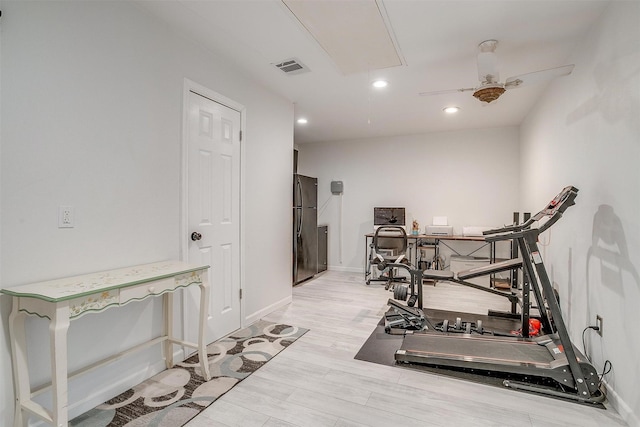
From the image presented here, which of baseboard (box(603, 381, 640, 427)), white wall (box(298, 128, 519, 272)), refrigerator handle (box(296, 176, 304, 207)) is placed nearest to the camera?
baseboard (box(603, 381, 640, 427))

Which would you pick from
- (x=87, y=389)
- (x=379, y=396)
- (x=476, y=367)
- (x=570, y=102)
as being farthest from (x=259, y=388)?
(x=570, y=102)

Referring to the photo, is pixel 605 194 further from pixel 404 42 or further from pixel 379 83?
pixel 379 83

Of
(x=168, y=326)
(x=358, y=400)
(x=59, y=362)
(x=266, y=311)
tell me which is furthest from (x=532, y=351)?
(x=59, y=362)

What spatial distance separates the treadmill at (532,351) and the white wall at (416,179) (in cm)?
289

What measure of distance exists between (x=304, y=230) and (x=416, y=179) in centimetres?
235

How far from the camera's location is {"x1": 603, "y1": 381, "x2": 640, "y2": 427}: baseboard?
1.71 meters

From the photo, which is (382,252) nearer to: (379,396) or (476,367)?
(476,367)

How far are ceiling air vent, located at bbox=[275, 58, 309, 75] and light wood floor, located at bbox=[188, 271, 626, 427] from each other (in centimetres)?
259

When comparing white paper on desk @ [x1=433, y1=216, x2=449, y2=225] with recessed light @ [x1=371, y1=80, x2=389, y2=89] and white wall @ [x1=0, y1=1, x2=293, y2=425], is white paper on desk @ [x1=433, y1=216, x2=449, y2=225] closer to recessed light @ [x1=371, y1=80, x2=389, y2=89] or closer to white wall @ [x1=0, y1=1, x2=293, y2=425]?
recessed light @ [x1=371, y1=80, x2=389, y2=89]

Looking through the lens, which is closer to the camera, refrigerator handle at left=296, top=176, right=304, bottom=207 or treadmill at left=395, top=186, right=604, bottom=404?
treadmill at left=395, top=186, right=604, bottom=404

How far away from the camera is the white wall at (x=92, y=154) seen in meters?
1.59

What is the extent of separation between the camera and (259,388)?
214cm

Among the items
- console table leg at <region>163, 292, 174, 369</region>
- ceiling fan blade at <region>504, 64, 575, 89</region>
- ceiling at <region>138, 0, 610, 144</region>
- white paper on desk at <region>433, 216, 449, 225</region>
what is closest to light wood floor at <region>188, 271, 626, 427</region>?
console table leg at <region>163, 292, 174, 369</region>

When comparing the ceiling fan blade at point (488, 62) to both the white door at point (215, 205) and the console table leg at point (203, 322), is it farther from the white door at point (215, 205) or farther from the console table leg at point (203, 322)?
the console table leg at point (203, 322)
